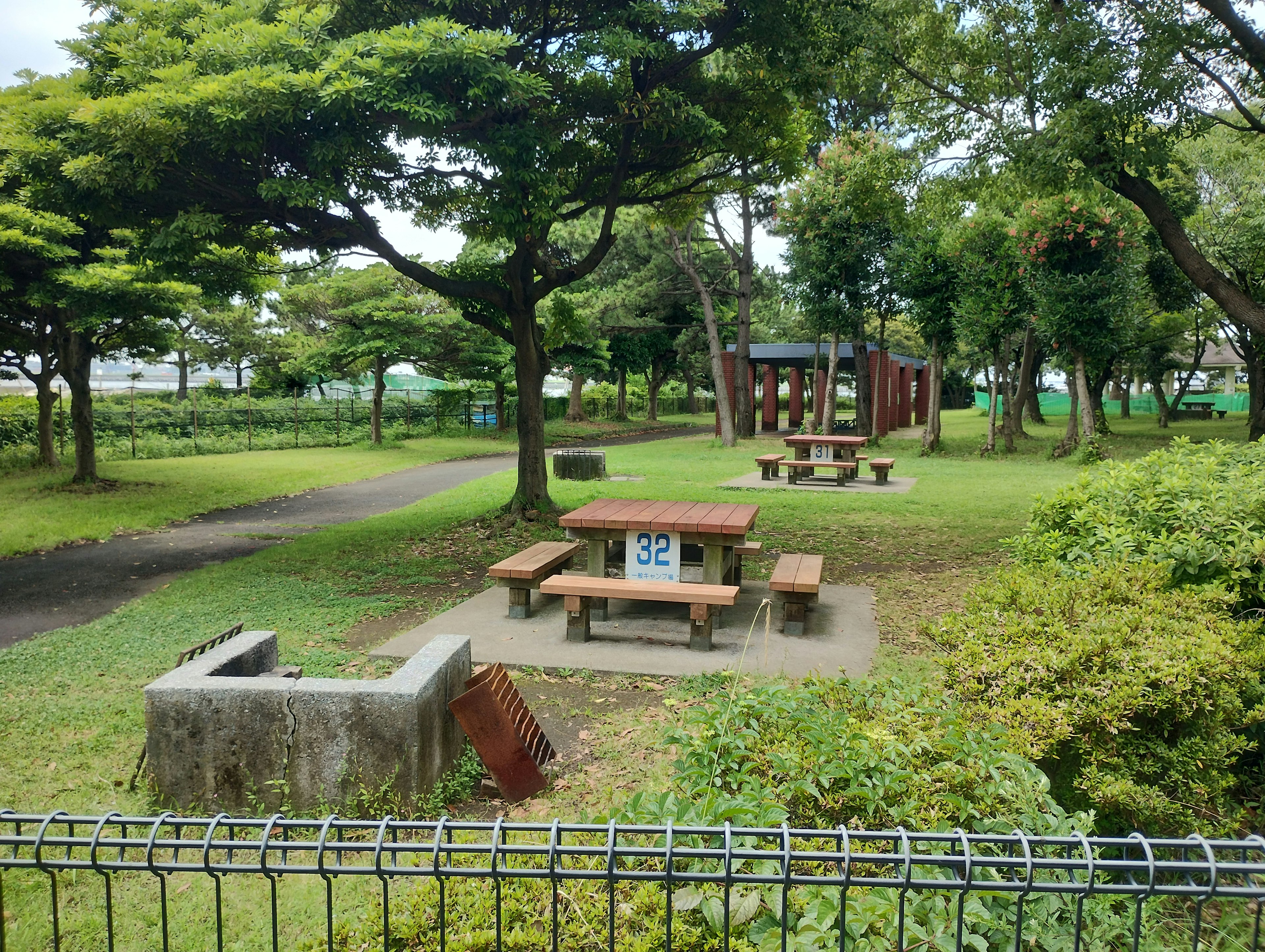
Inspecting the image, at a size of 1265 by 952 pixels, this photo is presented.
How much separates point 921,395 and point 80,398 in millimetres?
35155

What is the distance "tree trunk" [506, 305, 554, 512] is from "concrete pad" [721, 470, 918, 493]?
4809mm

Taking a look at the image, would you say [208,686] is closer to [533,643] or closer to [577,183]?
[533,643]

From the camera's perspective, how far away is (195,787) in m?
3.58

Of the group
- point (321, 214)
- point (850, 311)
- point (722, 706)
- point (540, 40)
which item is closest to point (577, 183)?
point (540, 40)

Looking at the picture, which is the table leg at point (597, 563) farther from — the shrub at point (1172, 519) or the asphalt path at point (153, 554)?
the asphalt path at point (153, 554)

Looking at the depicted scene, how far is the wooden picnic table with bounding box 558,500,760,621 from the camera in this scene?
6230 mm

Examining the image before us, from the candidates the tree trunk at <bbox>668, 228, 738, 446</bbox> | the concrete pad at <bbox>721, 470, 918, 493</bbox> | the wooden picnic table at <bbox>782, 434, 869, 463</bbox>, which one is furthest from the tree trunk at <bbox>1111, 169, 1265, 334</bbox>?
the tree trunk at <bbox>668, 228, 738, 446</bbox>

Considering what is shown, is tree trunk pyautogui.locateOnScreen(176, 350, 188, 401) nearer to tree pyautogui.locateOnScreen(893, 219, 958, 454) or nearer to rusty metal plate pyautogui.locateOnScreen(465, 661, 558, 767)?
tree pyautogui.locateOnScreen(893, 219, 958, 454)

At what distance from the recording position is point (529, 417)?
1102 centimetres

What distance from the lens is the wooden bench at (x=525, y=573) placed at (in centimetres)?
643

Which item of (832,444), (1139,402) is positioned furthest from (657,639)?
(1139,402)

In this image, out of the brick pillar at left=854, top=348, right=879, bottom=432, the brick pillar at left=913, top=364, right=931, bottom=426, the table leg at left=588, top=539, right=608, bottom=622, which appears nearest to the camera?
the table leg at left=588, top=539, right=608, bottom=622

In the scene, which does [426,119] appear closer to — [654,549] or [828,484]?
[654,549]

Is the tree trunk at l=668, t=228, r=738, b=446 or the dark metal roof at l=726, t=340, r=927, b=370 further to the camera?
the dark metal roof at l=726, t=340, r=927, b=370
